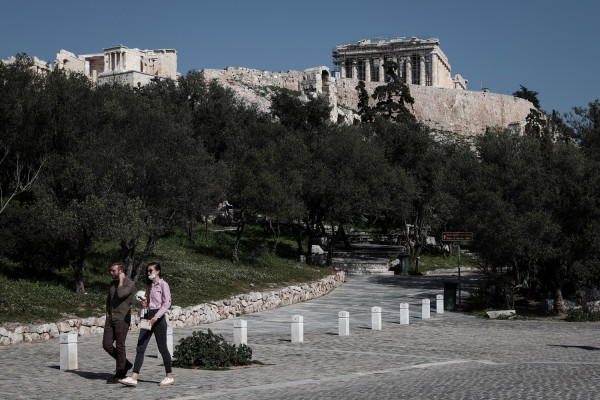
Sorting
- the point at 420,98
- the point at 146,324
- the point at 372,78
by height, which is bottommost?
the point at 146,324

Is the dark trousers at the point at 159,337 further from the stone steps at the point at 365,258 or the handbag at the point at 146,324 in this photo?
the stone steps at the point at 365,258

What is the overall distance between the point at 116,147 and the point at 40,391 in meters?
17.1

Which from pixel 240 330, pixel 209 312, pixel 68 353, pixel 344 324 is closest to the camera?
pixel 68 353

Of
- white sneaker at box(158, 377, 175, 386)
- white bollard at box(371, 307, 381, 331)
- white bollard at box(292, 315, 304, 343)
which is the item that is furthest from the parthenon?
white sneaker at box(158, 377, 175, 386)

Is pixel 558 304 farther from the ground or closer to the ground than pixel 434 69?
closer to the ground

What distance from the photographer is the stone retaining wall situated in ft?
62.1

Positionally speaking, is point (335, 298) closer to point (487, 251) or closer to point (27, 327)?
point (487, 251)

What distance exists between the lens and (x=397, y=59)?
155m

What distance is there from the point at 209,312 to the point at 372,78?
437ft

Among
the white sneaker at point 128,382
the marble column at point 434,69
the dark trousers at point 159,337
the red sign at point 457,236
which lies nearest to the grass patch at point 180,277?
the white sneaker at point 128,382

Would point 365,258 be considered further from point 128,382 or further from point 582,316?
point 128,382

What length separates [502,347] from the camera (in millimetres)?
18797

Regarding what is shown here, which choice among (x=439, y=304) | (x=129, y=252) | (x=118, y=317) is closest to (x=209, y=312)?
(x=129, y=252)

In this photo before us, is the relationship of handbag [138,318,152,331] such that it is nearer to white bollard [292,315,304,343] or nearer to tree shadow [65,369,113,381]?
tree shadow [65,369,113,381]
